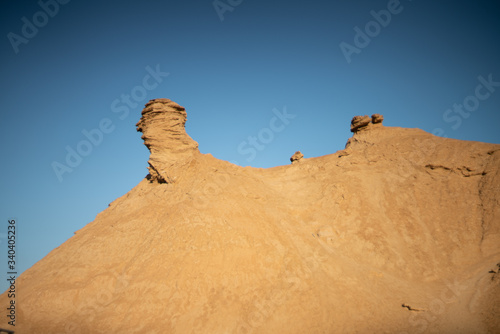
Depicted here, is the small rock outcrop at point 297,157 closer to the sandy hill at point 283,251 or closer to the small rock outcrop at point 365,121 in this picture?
the sandy hill at point 283,251

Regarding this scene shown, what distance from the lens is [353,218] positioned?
20.4 metres

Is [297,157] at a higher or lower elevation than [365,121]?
lower

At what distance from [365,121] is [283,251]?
19471 millimetres

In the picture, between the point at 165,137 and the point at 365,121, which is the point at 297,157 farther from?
the point at 165,137

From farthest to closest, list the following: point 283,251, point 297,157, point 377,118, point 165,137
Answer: point 297,157, point 377,118, point 165,137, point 283,251

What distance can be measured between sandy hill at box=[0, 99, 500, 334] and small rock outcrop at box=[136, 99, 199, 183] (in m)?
0.09

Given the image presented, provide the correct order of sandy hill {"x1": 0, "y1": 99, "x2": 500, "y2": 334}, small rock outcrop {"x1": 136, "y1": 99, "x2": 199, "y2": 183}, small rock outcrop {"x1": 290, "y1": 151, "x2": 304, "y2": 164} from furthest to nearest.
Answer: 1. small rock outcrop {"x1": 290, "y1": 151, "x2": 304, "y2": 164}
2. small rock outcrop {"x1": 136, "y1": 99, "x2": 199, "y2": 183}
3. sandy hill {"x1": 0, "y1": 99, "x2": 500, "y2": 334}

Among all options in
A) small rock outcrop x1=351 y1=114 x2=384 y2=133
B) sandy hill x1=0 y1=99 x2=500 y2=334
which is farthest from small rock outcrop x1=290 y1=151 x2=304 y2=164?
small rock outcrop x1=351 y1=114 x2=384 y2=133

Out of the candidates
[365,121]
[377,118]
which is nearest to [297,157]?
[365,121]

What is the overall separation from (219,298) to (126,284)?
5.41 m

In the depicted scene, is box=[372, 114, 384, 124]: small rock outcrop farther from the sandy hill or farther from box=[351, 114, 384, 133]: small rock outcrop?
the sandy hill

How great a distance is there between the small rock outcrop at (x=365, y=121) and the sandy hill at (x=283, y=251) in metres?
3.93

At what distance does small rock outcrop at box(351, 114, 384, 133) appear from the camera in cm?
2841

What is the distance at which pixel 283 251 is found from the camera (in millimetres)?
16234
